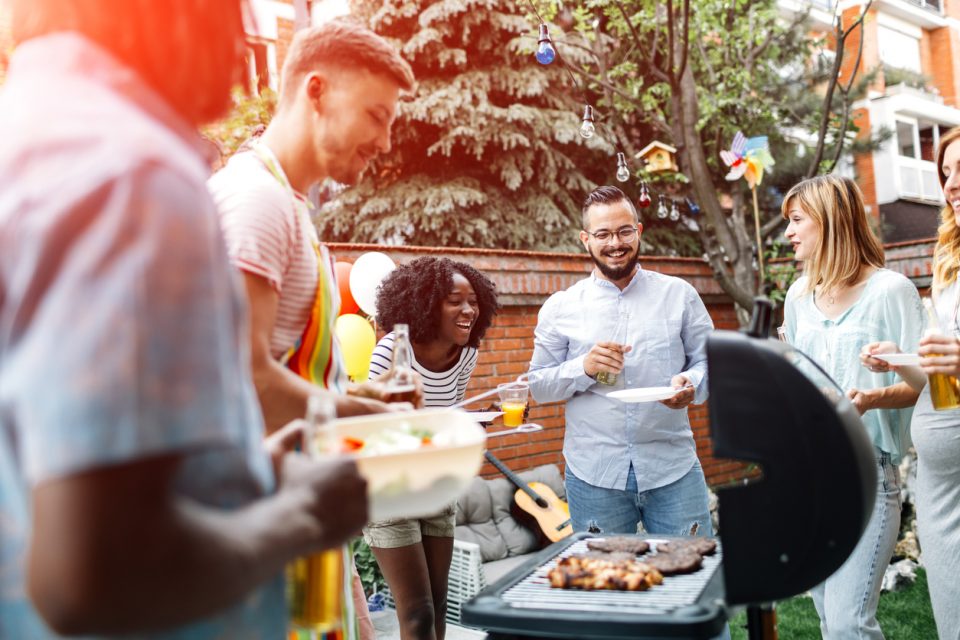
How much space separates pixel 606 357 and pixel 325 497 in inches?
88.8

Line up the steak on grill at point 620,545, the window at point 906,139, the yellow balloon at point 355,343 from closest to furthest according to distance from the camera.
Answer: the steak on grill at point 620,545
the yellow balloon at point 355,343
the window at point 906,139

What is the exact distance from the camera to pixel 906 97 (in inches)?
658

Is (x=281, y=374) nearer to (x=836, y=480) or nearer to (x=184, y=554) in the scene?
(x=184, y=554)

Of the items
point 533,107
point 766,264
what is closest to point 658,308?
point 766,264

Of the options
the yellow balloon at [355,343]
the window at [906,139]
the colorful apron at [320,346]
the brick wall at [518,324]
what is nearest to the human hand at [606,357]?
the yellow balloon at [355,343]

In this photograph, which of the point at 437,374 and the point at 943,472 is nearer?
the point at 943,472

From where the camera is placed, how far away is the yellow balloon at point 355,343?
388cm

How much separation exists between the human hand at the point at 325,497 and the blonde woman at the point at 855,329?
2.06 metres

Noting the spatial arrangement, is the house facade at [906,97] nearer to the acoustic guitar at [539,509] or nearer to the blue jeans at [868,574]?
the acoustic guitar at [539,509]

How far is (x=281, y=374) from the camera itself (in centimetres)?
141

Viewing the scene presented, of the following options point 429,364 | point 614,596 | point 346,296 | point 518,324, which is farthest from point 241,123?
point 614,596

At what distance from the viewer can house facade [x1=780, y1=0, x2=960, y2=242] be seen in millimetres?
16328

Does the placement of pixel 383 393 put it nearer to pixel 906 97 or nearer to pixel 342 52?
pixel 342 52

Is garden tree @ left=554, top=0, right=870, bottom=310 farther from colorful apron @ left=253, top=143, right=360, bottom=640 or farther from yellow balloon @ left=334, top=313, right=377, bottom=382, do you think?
colorful apron @ left=253, top=143, right=360, bottom=640
